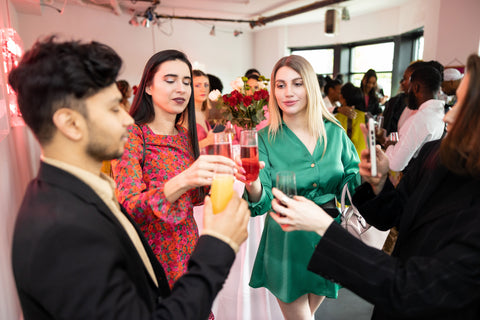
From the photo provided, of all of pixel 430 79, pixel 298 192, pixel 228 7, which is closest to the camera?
pixel 298 192

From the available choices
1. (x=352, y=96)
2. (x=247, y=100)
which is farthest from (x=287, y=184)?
(x=352, y=96)

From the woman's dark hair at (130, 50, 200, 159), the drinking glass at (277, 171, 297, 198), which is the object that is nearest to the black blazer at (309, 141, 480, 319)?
the drinking glass at (277, 171, 297, 198)

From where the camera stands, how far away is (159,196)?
123 centimetres

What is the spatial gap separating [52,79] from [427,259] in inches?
42.1

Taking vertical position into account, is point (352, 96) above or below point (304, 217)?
above

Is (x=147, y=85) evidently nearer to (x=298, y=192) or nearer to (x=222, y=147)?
(x=222, y=147)

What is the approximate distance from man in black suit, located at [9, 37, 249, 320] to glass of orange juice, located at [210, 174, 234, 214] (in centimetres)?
6

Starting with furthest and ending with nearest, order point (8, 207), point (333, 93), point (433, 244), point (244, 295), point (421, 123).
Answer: point (333, 93)
point (421, 123)
point (244, 295)
point (8, 207)
point (433, 244)

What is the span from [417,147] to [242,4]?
608 centimetres

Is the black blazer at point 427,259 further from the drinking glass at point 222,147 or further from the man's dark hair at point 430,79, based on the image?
the man's dark hair at point 430,79

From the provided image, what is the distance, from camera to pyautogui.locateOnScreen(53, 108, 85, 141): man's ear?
2.47ft

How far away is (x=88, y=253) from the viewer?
2.16 feet

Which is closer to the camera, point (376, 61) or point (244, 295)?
point (244, 295)

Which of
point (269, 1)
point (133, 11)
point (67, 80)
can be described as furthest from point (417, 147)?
point (133, 11)
